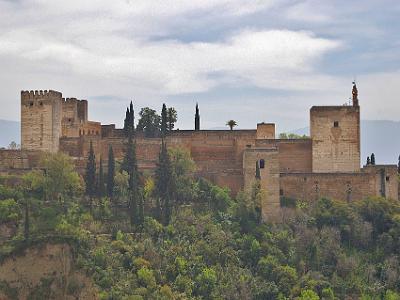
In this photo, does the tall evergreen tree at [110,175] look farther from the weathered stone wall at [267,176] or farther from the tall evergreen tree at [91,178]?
the weathered stone wall at [267,176]

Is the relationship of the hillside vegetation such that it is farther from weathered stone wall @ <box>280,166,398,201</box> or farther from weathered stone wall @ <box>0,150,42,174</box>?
weathered stone wall @ <box>0,150,42,174</box>

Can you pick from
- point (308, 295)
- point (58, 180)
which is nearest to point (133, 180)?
point (58, 180)

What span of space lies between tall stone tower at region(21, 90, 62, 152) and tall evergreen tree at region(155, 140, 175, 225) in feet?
22.0

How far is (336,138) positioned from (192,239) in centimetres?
1017

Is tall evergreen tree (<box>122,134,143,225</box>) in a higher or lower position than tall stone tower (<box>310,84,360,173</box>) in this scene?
lower

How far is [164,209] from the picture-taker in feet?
133

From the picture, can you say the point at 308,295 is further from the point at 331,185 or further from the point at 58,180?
the point at 58,180

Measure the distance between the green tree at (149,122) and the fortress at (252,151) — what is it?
1.04 m

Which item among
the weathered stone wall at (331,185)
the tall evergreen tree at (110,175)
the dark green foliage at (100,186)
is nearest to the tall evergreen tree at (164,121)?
→ the tall evergreen tree at (110,175)

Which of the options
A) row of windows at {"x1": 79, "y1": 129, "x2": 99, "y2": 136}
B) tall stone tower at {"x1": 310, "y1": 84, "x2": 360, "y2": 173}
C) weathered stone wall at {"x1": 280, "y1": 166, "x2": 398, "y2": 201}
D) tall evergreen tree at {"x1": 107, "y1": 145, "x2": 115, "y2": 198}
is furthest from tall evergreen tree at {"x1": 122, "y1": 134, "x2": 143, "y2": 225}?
tall stone tower at {"x1": 310, "y1": 84, "x2": 360, "y2": 173}

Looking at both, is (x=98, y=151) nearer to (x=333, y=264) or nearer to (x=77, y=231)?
(x=77, y=231)

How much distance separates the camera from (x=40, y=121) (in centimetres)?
4506

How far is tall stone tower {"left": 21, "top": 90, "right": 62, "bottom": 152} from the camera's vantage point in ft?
147

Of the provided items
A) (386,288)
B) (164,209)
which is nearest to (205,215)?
(164,209)
